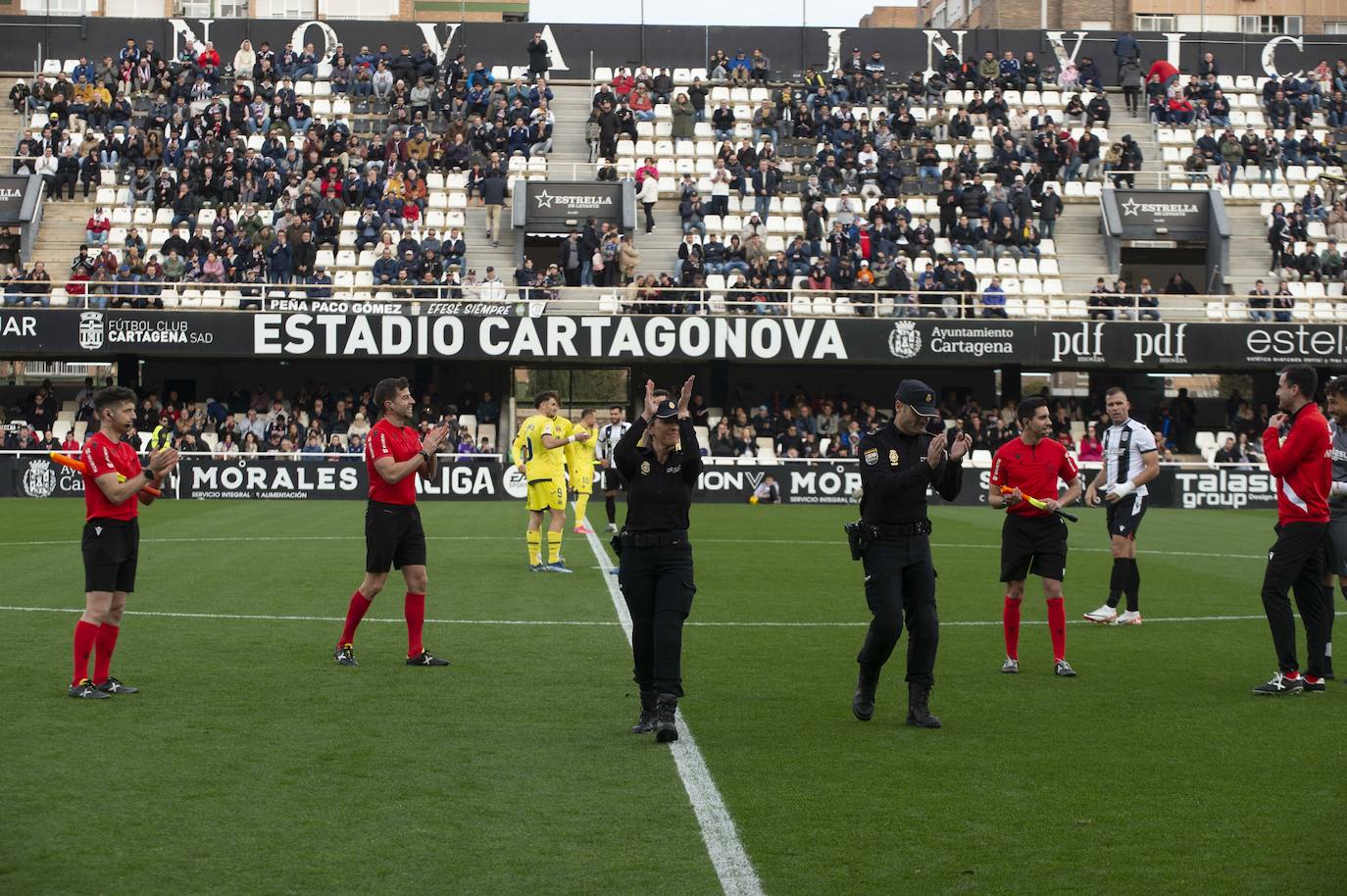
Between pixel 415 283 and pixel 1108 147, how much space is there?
22.0 meters

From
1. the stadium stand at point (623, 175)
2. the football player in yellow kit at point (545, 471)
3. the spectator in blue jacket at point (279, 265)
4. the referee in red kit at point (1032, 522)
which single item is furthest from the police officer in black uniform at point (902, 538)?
the spectator in blue jacket at point (279, 265)

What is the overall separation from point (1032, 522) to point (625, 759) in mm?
4604

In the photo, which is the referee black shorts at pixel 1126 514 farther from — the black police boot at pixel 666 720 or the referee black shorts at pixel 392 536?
the black police boot at pixel 666 720

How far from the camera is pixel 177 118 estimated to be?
1793 inches

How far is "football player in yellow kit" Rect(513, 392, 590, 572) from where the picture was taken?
61.7 ft

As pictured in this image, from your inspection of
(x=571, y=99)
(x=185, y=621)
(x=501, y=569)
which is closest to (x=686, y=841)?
(x=185, y=621)

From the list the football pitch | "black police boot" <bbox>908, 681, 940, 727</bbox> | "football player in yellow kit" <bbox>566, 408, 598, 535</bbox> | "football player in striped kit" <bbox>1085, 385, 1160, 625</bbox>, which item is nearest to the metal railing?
"football player in yellow kit" <bbox>566, 408, 598, 535</bbox>

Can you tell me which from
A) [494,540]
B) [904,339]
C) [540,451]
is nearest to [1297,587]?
[540,451]

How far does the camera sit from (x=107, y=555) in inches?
394

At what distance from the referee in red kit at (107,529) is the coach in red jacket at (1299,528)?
7387 mm

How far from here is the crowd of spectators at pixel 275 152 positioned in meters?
40.5

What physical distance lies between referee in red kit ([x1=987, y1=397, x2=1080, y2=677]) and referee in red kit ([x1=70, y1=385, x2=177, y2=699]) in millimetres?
5950

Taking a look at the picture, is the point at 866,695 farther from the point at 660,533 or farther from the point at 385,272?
the point at 385,272

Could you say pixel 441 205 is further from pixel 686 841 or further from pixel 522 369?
pixel 686 841
